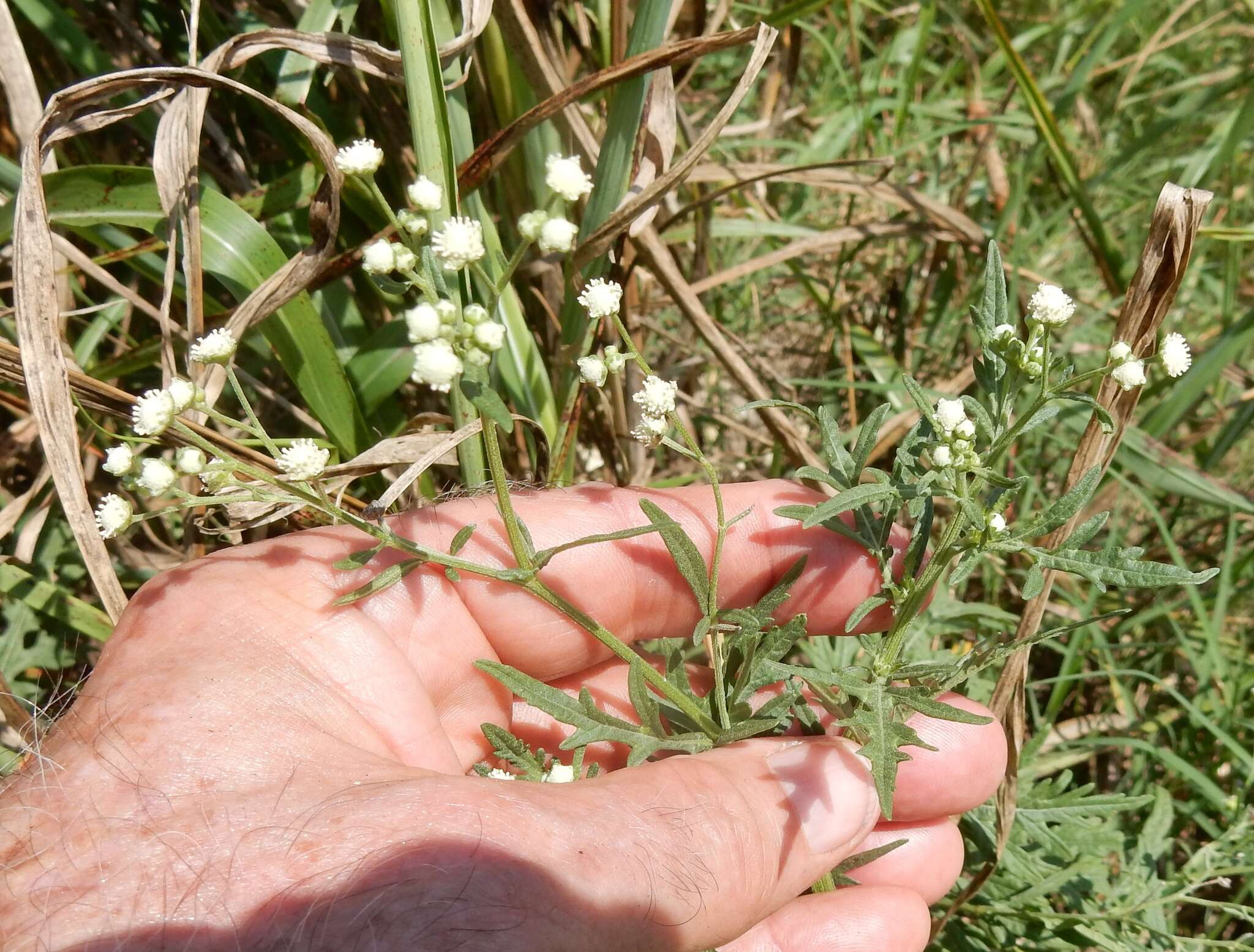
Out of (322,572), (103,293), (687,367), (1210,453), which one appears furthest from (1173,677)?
(103,293)

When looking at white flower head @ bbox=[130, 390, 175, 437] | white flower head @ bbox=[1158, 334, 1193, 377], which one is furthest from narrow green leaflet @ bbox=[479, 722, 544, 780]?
white flower head @ bbox=[1158, 334, 1193, 377]

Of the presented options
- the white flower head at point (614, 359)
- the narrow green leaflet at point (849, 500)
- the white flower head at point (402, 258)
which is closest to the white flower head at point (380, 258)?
the white flower head at point (402, 258)

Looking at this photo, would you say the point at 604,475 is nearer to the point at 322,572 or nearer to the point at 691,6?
the point at 322,572

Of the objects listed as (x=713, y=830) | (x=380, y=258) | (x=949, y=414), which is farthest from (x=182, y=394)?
(x=949, y=414)

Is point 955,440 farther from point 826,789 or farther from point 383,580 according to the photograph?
point 383,580

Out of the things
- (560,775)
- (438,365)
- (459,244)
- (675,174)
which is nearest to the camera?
(438,365)

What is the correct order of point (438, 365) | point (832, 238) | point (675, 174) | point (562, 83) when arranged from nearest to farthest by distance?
point (438, 365), point (675, 174), point (562, 83), point (832, 238)
